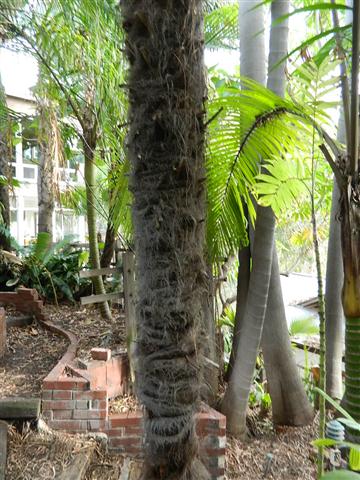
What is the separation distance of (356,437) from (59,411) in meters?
1.79

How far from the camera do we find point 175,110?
1.35m

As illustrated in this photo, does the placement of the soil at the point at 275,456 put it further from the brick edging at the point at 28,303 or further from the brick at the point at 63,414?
the brick edging at the point at 28,303

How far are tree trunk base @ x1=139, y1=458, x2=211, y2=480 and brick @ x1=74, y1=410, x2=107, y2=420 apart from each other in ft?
4.22

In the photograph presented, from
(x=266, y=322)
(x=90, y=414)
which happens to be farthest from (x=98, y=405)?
(x=266, y=322)

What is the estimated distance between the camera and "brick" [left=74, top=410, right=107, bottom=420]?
2.67 m

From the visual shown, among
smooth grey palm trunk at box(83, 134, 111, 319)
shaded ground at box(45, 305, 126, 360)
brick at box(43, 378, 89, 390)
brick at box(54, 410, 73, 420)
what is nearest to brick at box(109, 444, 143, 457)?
brick at box(54, 410, 73, 420)

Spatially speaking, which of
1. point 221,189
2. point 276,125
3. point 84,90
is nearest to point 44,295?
point 84,90

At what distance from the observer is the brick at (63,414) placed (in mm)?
2648

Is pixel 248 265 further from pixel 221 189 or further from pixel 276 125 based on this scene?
pixel 276 125

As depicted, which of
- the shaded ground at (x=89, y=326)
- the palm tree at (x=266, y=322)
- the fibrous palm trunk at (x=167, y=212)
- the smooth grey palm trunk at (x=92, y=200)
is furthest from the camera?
the smooth grey palm trunk at (x=92, y=200)

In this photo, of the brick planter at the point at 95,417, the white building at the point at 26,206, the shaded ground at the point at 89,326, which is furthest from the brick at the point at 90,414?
the white building at the point at 26,206

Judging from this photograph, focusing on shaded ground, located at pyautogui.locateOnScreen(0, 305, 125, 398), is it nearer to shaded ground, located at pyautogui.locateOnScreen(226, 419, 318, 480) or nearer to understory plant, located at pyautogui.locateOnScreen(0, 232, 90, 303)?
understory plant, located at pyautogui.locateOnScreen(0, 232, 90, 303)

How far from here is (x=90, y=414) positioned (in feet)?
8.78

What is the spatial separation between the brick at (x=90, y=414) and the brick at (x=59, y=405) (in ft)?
0.18
